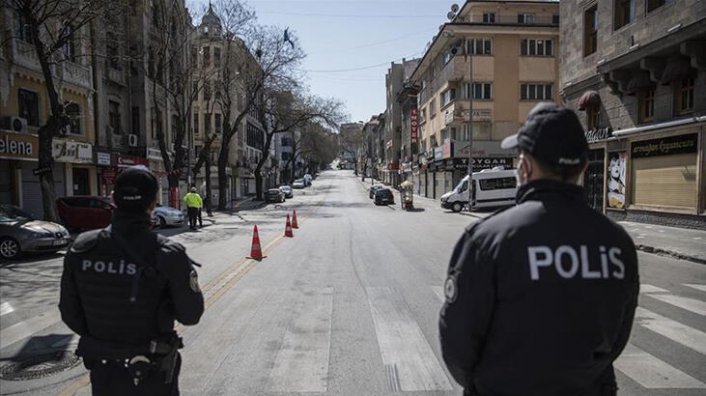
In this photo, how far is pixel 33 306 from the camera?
7.81 m

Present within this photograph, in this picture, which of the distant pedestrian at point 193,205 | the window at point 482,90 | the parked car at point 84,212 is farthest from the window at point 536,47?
the parked car at point 84,212

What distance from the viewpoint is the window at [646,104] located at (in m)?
19.4

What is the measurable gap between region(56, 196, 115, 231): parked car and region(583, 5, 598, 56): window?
21.9m

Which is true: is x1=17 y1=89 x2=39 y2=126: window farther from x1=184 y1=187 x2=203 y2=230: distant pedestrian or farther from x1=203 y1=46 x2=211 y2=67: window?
x1=203 y1=46 x2=211 y2=67: window

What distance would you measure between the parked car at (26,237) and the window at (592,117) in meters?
21.6

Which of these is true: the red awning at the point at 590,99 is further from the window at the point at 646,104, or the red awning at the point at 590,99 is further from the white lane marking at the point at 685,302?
the white lane marking at the point at 685,302

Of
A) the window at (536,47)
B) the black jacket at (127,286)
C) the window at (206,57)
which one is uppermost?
the window at (536,47)

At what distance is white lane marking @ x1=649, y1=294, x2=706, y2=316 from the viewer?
281 inches

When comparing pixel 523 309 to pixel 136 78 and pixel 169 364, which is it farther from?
pixel 136 78

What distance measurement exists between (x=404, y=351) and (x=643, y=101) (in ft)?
61.9

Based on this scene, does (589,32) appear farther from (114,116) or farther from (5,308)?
(114,116)

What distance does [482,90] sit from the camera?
1618 inches

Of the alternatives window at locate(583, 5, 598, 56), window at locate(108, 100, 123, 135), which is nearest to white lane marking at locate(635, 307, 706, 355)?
window at locate(583, 5, 598, 56)

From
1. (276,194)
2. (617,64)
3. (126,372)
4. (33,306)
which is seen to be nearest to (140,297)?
(126,372)
